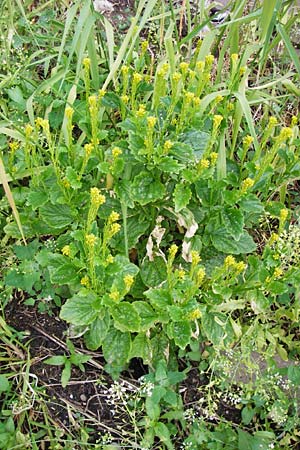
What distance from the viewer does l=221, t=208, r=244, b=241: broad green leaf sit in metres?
1.52

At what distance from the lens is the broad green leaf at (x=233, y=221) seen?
152cm

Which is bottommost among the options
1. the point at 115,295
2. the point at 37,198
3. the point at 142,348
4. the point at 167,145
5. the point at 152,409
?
the point at 152,409

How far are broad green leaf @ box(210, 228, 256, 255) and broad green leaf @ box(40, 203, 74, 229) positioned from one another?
40 cm

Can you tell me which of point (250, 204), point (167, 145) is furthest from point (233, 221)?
point (167, 145)

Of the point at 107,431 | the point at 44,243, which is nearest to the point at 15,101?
the point at 44,243

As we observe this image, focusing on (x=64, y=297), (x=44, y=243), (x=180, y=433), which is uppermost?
(x=44, y=243)

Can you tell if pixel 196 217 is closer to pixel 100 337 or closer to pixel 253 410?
pixel 100 337

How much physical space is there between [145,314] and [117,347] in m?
0.12

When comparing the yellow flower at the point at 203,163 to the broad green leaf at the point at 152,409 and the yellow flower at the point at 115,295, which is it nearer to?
the yellow flower at the point at 115,295

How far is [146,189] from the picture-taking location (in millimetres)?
1524

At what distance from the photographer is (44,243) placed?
5.69 ft

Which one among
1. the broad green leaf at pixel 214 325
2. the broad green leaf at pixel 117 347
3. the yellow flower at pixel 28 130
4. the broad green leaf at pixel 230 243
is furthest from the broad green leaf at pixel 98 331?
the yellow flower at pixel 28 130

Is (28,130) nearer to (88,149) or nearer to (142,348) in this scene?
(88,149)

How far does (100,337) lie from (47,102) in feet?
2.67
